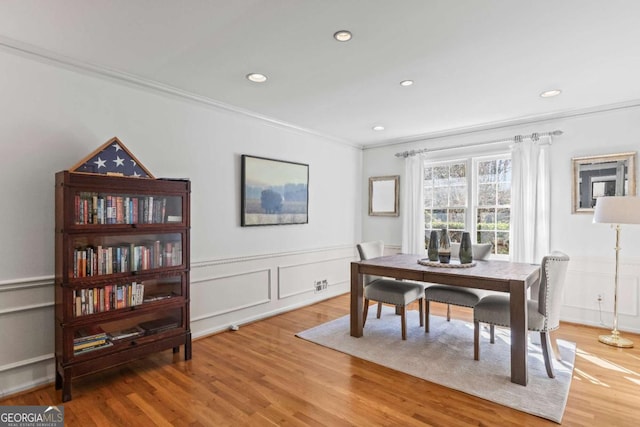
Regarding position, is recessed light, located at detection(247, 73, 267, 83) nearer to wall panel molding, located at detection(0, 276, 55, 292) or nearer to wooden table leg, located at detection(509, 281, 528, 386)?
wall panel molding, located at detection(0, 276, 55, 292)

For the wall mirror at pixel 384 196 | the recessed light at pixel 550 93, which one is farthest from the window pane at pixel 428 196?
the recessed light at pixel 550 93

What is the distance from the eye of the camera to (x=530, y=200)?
4.11 metres

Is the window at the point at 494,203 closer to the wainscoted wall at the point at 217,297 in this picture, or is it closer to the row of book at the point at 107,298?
the wainscoted wall at the point at 217,297

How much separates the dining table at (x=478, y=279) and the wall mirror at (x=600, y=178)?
128cm

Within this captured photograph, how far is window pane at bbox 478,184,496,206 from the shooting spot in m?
4.57

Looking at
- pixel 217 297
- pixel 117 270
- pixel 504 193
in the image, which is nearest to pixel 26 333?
pixel 117 270

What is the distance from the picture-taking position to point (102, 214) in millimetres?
2496

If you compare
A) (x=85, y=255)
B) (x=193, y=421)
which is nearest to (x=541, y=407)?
(x=193, y=421)

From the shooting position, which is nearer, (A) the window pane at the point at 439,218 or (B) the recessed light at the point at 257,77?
(B) the recessed light at the point at 257,77

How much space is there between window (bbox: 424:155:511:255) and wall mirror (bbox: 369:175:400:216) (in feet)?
1.52

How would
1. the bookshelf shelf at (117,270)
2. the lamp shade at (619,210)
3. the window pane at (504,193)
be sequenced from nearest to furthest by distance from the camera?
the bookshelf shelf at (117,270) < the lamp shade at (619,210) < the window pane at (504,193)

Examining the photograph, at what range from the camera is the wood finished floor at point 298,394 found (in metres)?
2.11

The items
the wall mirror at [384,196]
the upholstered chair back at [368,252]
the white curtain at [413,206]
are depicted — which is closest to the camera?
the upholstered chair back at [368,252]

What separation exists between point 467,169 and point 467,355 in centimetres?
268
